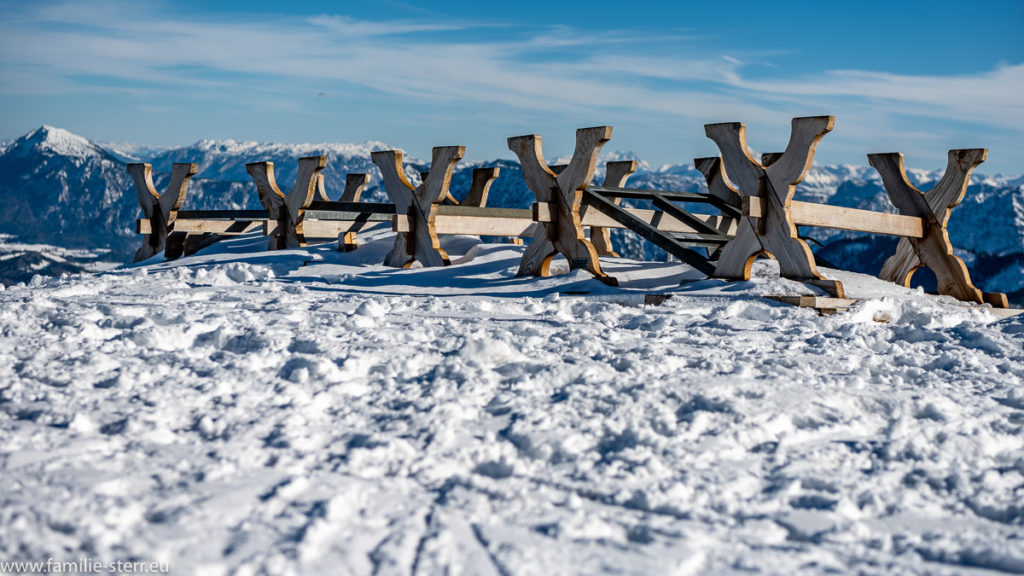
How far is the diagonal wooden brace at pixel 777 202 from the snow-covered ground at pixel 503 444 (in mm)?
1254

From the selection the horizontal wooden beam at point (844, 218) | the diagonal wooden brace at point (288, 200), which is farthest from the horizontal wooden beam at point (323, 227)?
the horizontal wooden beam at point (844, 218)

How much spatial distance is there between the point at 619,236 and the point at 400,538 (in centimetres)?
15113

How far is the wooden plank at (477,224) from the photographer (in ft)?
30.4

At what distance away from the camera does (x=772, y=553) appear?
2.45 m

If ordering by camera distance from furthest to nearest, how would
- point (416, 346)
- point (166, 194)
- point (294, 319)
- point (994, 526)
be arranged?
point (166, 194) → point (294, 319) → point (416, 346) → point (994, 526)

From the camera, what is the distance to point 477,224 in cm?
966

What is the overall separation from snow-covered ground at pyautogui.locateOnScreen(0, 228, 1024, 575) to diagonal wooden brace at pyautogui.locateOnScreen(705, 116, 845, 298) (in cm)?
125

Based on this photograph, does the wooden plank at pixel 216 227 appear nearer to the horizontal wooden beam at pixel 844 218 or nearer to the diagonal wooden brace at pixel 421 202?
the diagonal wooden brace at pixel 421 202

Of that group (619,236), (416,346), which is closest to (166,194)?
(416,346)

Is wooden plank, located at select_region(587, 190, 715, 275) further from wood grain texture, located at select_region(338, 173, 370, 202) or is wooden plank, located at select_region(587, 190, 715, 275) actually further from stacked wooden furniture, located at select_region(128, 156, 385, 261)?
wood grain texture, located at select_region(338, 173, 370, 202)

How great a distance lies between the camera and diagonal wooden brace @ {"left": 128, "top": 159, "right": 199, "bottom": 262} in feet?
40.8

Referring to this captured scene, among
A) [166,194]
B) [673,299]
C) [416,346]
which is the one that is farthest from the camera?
[166,194]

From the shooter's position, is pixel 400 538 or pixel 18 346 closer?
pixel 400 538

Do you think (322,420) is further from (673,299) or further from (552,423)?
(673,299)
